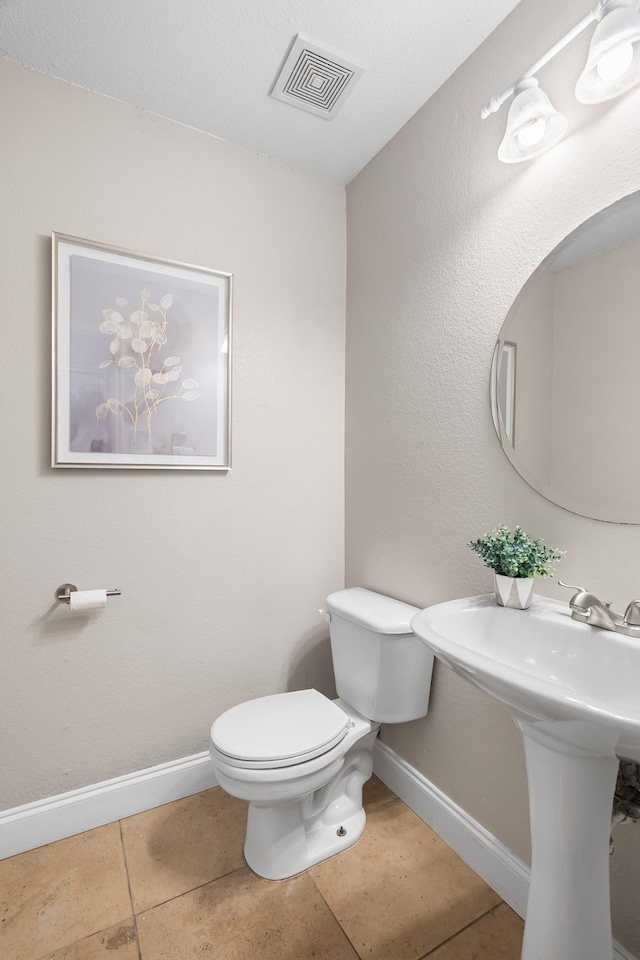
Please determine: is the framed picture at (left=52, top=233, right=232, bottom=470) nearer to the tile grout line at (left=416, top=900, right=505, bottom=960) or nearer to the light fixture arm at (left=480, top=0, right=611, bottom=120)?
the light fixture arm at (left=480, top=0, right=611, bottom=120)

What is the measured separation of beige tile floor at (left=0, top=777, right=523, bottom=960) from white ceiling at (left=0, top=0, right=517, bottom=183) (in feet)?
8.04

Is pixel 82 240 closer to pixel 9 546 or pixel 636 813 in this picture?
pixel 9 546

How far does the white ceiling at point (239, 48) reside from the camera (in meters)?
1.25

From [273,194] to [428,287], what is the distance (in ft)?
2.60

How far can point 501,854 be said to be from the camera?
1260 mm

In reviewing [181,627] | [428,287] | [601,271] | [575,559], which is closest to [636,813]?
[575,559]

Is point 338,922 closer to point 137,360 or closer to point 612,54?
point 137,360

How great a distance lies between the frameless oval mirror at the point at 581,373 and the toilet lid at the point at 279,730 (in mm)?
924

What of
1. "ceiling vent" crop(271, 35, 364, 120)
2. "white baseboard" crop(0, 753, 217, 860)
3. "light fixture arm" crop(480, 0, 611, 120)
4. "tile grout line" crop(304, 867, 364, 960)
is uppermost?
"ceiling vent" crop(271, 35, 364, 120)

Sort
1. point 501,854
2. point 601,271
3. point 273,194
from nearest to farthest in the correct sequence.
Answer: point 601,271 → point 501,854 → point 273,194

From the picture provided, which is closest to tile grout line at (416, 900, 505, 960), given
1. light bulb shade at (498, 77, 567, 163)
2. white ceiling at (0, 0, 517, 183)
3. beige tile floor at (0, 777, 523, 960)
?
beige tile floor at (0, 777, 523, 960)

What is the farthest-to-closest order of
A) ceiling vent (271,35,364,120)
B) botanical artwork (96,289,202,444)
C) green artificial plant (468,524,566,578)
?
botanical artwork (96,289,202,444)
ceiling vent (271,35,364,120)
green artificial plant (468,524,566,578)

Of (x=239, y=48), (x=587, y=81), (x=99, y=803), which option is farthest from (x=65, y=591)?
(x=587, y=81)

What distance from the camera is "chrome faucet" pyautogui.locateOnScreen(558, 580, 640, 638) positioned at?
3.00ft
